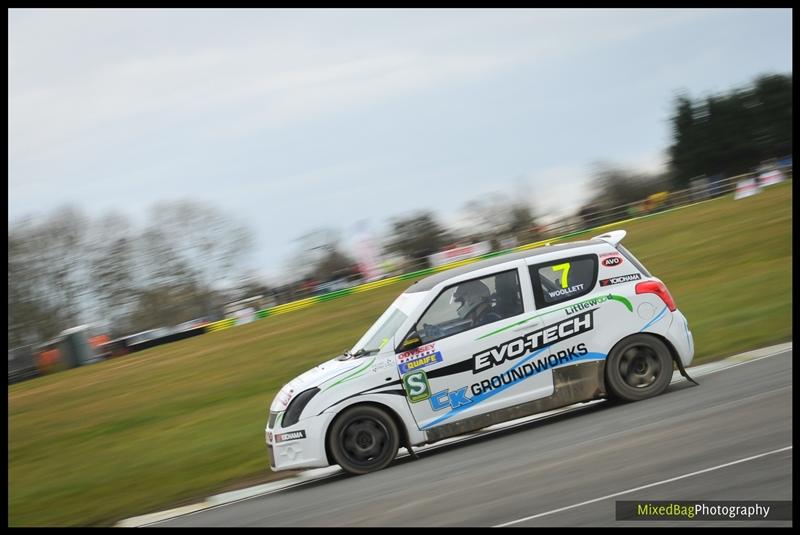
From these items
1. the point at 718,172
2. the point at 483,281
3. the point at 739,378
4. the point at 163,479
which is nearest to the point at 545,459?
the point at 483,281

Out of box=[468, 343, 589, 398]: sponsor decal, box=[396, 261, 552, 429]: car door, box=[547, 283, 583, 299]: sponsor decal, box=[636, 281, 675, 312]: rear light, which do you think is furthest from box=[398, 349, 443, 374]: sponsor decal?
box=[636, 281, 675, 312]: rear light

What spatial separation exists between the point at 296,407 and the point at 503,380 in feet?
6.79

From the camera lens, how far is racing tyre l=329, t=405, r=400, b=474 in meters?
8.95

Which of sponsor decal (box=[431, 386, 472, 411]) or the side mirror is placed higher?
the side mirror

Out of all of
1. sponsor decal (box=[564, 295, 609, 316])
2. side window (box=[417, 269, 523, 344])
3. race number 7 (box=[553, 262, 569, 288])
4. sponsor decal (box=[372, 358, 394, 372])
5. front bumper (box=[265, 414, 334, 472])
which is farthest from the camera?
race number 7 (box=[553, 262, 569, 288])

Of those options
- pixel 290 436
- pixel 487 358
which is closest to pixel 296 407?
pixel 290 436

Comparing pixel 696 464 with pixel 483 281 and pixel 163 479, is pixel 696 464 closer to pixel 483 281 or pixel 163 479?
pixel 483 281

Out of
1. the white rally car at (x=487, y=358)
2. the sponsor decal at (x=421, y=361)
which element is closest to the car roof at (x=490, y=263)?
the white rally car at (x=487, y=358)

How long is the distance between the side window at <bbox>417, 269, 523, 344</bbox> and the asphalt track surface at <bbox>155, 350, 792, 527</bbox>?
1.22m

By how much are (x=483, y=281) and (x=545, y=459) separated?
2183mm

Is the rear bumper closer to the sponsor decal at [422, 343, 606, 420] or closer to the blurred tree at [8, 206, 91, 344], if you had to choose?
the sponsor decal at [422, 343, 606, 420]

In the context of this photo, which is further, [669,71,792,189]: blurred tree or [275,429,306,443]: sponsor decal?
[669,71,792,189]: blurred tree

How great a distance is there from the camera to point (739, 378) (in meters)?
9.88

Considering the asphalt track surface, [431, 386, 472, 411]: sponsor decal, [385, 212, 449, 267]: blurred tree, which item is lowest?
the asphalt track surface
